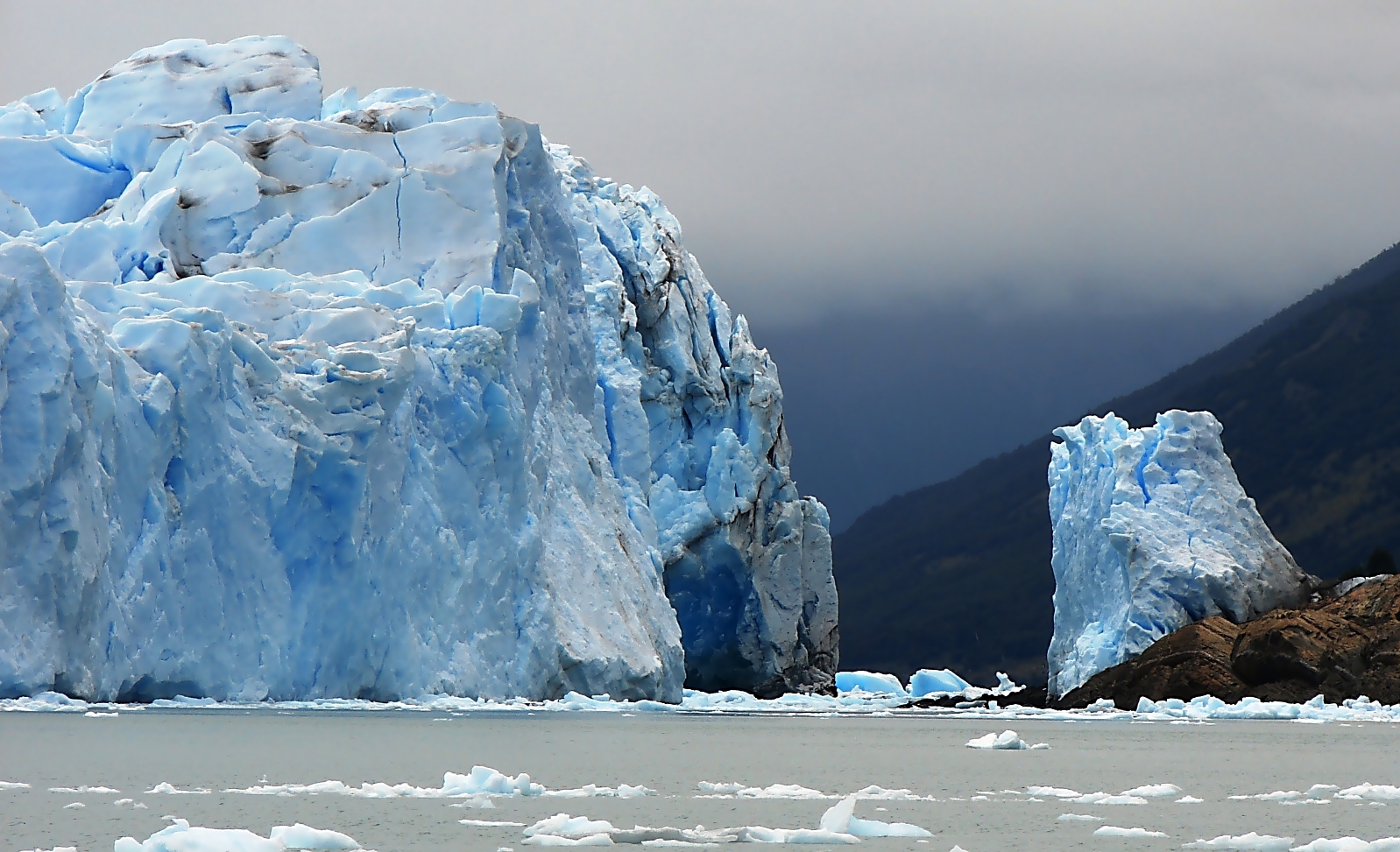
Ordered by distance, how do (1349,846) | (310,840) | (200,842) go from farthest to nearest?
1. (1349,846)
2. (310,840)
3. (200,842)

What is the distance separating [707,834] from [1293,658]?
2708 cm

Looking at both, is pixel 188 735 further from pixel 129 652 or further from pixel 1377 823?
pixel 1377 823

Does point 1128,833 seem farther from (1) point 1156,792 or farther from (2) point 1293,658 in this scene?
(2) point 1293,658

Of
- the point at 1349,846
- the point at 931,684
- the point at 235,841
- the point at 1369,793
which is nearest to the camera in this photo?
the point at 235,841

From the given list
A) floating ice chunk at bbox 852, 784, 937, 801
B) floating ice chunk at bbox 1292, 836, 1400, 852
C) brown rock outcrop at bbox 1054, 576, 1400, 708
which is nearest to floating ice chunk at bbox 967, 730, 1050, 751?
floating ice chunk at bbox 852, 784, 937, 801

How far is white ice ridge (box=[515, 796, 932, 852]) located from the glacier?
416 inches

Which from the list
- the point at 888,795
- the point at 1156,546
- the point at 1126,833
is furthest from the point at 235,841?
the point at 1156,546

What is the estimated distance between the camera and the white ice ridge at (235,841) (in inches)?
316

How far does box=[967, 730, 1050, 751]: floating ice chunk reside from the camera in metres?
19.7

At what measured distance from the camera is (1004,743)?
798 inches

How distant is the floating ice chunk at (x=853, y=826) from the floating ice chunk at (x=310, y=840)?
2.74m

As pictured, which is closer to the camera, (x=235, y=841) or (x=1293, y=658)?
(x=235, y=841)

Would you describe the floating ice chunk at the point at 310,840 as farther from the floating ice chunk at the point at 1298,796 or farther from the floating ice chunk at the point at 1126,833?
the floating ice chunk at the point at 1298,796

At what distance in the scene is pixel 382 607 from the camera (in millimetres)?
23219
